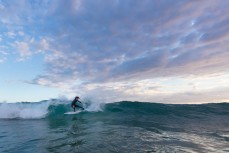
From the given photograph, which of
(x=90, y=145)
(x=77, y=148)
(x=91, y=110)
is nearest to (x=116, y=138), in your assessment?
(x=90, y=145)

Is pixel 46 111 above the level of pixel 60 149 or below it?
above

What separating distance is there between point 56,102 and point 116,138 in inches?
718

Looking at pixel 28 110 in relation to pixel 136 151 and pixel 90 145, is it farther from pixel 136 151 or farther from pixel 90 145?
pixel 136 151

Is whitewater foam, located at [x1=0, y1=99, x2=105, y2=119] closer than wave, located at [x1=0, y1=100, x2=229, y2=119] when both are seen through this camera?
No

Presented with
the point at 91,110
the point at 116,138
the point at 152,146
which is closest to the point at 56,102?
the point at 91,110

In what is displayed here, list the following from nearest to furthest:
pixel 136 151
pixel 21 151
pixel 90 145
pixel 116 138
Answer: pixel 136 151
pixel 21 151
pixel 90 145
pixel 116 138

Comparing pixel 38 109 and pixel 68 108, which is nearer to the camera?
pixel 38 109

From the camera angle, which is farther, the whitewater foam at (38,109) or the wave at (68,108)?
the whitewater foam at (38,109)

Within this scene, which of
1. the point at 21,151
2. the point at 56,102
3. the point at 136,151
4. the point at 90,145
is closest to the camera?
the point at 136,151

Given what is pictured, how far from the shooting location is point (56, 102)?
26.1 metres

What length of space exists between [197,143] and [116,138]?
325cm

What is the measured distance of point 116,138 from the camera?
9273 mm

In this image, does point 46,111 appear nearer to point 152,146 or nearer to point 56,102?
point 56,102

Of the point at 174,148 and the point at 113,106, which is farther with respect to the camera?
the point at 113,106
